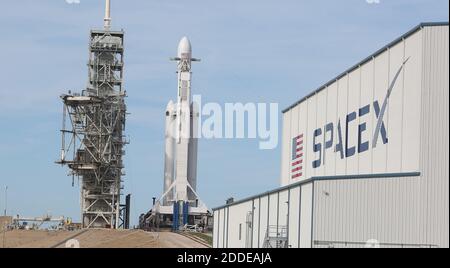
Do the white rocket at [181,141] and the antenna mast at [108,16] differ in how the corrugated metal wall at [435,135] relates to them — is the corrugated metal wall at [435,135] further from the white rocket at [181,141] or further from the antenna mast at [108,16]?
the antenna mast at [108,16]

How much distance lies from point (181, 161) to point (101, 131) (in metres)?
11.1

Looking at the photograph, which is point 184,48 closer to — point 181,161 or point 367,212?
point 181,161

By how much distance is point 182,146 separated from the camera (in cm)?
11300

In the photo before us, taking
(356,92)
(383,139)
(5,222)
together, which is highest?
(356,92)

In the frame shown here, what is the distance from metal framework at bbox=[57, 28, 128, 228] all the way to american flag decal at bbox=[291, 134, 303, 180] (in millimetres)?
44953

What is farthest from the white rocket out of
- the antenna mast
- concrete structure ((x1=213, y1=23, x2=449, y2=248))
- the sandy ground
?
concrete structure ((x1=213, y1=23, x2=449, y2=248))

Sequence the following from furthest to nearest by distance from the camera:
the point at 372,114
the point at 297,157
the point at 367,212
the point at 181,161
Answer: the point at 181,161
the point at 297,157
the point at 372,114
the point at 367,212

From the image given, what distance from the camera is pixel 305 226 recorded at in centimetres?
4400

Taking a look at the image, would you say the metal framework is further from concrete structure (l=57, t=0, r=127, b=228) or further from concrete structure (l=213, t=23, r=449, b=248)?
concrete structure (l=213, t=23, r=449, b=248)

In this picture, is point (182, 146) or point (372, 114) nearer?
point (372, 114)

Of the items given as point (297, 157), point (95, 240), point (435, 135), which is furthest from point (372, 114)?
point (95, 240)
